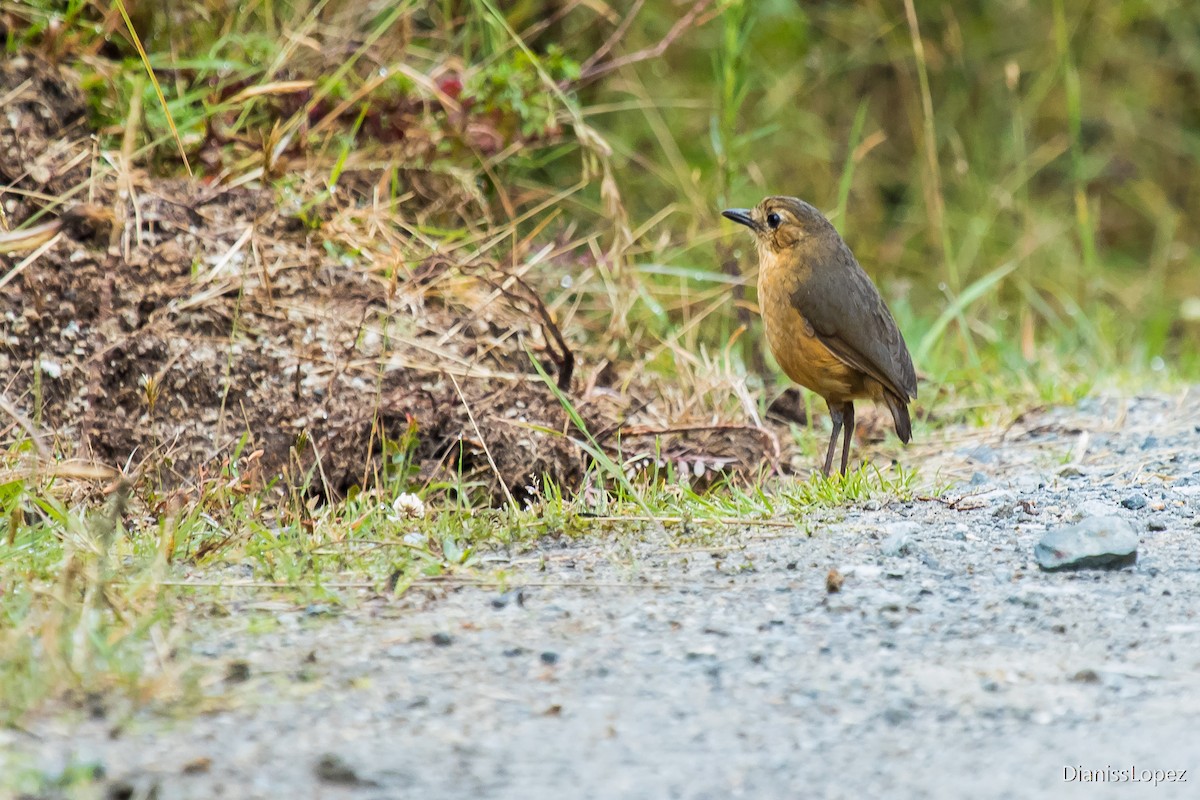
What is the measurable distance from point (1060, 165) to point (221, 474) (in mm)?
7332

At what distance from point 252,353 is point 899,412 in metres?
2.12

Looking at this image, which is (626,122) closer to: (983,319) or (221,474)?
(983,319)

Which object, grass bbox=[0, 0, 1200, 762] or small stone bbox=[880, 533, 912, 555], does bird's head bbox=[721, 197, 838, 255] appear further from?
small stone bbox=[880, 533, 912, 555]

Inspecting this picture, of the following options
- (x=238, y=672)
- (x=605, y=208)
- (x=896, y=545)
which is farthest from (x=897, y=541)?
(x=605, y=208)

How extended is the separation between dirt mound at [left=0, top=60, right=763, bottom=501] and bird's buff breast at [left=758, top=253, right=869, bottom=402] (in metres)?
0.33

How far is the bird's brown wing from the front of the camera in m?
4.54

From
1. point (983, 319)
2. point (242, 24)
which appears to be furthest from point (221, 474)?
point (983, 319)

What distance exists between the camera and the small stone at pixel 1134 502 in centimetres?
381

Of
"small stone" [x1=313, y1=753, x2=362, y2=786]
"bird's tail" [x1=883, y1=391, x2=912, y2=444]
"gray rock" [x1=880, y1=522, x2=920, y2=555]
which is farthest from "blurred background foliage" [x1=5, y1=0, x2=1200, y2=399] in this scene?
"small stone" [x1=313, y1=753, x2=362, y2=786]

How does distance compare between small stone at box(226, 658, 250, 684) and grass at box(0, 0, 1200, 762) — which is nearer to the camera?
small stone at box(226, 658, 250, 684)

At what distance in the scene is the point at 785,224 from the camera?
4.89m

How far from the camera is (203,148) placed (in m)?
5.09

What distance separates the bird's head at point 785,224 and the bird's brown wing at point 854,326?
0.50 feet

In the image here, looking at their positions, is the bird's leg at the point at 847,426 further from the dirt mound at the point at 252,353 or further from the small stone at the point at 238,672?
the small stone at the point at 238,672
